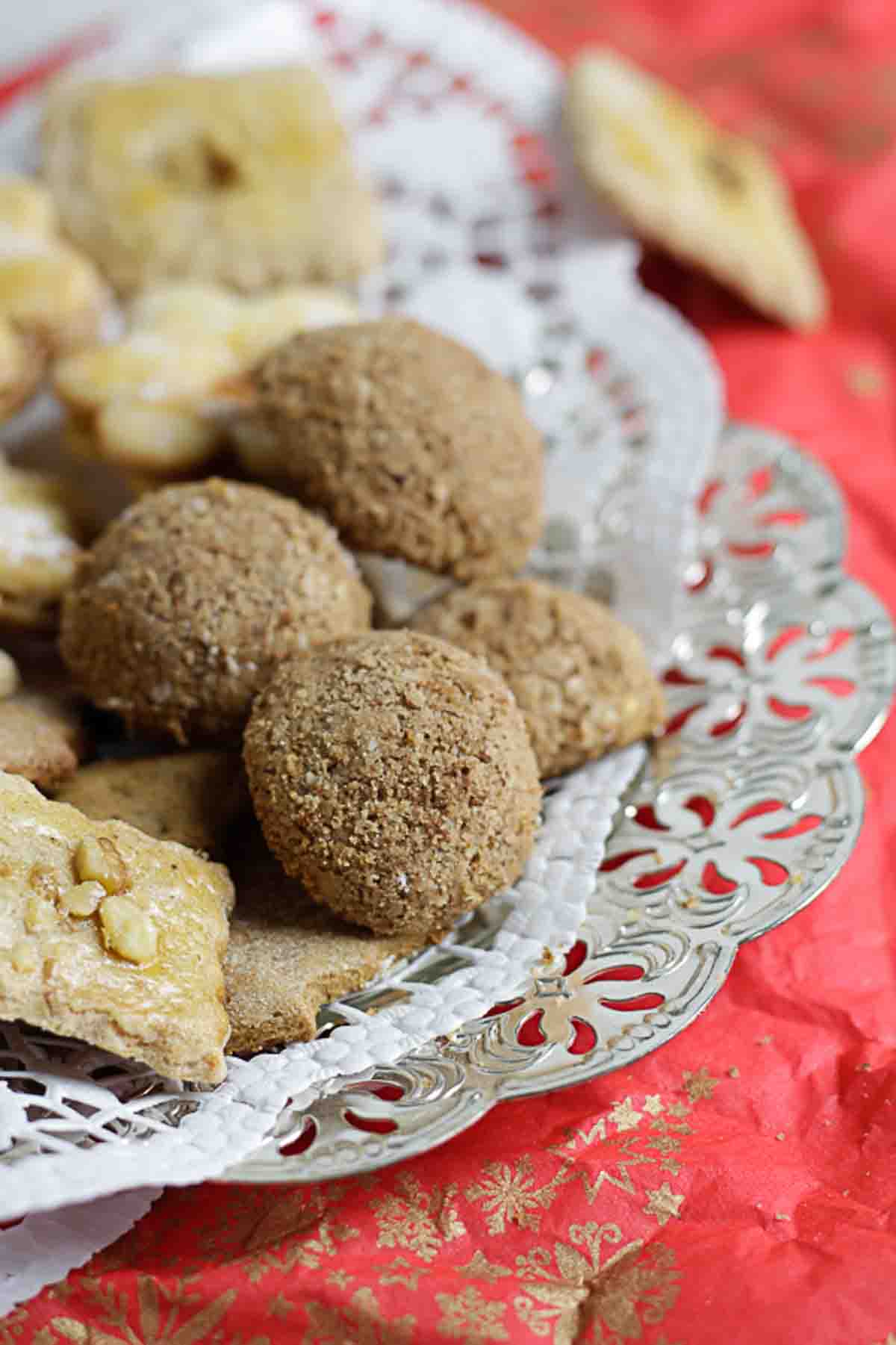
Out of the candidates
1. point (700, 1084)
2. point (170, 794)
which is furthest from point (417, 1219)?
point (170, 794)

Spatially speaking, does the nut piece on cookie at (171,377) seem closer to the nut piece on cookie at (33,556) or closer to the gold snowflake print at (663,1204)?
the nut piece on cookie at (33,556)

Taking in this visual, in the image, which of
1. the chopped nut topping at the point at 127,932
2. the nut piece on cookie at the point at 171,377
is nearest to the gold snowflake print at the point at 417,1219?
the chopped nut topping at the point at 127,932

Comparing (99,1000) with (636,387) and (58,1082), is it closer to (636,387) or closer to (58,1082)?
(58,1082)

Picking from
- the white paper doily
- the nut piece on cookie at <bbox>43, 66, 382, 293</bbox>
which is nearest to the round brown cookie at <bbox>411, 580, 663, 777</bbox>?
Result: the white paper doily

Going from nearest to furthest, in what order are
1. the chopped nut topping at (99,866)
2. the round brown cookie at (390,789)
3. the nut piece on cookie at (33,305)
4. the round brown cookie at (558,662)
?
the chopped nut topping at (99,866) < the round brown cookie at (390,789) < the round brown cookie at (558,662) < the nut piece on cookie at (33,305)

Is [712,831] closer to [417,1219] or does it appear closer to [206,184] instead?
[417,1219]
